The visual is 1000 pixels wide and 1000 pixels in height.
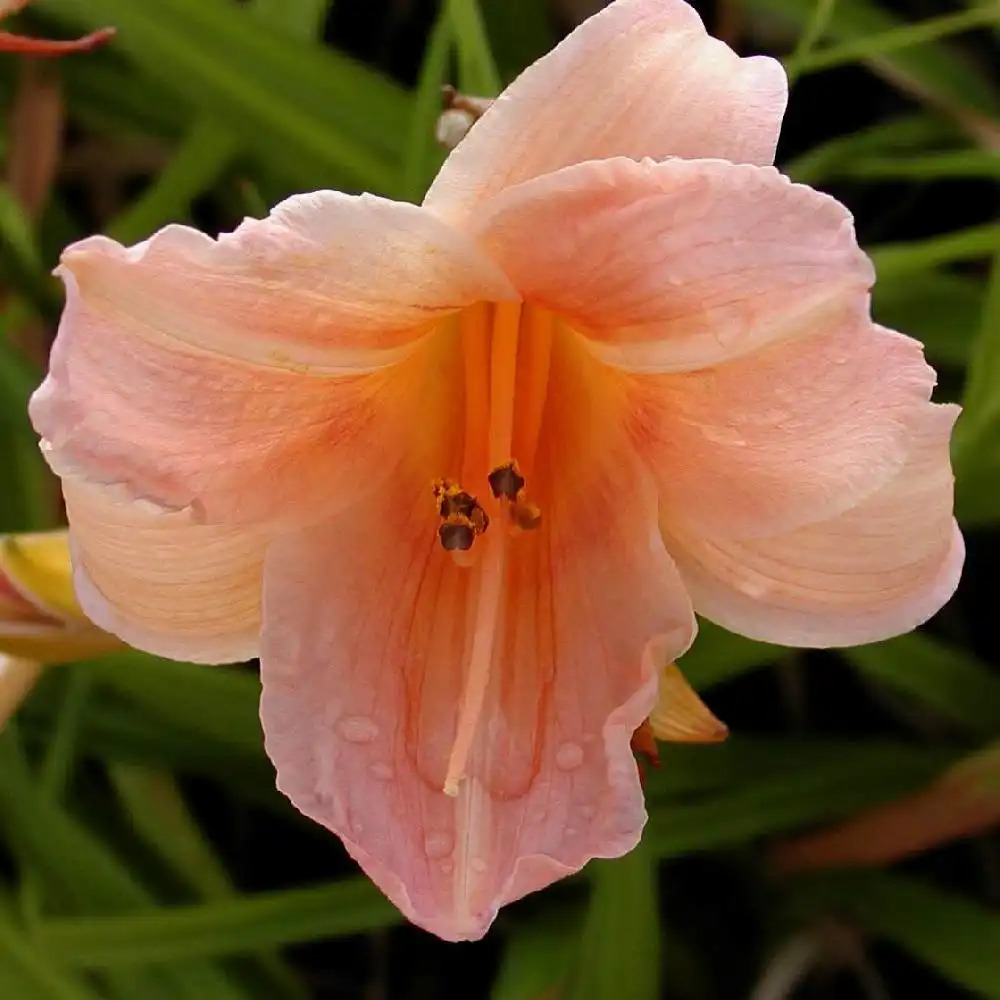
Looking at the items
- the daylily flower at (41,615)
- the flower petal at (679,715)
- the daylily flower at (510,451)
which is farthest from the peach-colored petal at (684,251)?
the daylily flower at (41,615)

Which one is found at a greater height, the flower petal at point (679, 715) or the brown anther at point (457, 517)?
the brown anther at point (457, 517)

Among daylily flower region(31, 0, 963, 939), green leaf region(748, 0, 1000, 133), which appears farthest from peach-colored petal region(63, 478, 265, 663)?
green leaf region(748, 0, 1000, 133)

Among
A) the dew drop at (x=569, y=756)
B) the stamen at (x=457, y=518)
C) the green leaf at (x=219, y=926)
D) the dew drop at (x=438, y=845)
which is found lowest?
the green leaf at (x=219, y=926)

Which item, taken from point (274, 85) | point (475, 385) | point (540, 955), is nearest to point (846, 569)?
point (475, 385)

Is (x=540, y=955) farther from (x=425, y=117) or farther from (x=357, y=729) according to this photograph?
(x=425, y=117)

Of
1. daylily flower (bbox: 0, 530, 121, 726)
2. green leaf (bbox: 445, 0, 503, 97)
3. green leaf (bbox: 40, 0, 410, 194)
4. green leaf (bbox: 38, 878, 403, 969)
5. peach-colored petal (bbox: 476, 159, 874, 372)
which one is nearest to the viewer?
peach-colored petal (bbox: 476, 159, 874, 372)

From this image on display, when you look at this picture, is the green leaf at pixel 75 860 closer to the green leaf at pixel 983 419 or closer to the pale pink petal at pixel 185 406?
the pale pink petal at pixel 185 406

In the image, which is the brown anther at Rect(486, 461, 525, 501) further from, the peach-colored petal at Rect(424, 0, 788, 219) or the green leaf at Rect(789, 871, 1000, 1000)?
the green leaf at Rect(789, 871, 1000, 1000)
